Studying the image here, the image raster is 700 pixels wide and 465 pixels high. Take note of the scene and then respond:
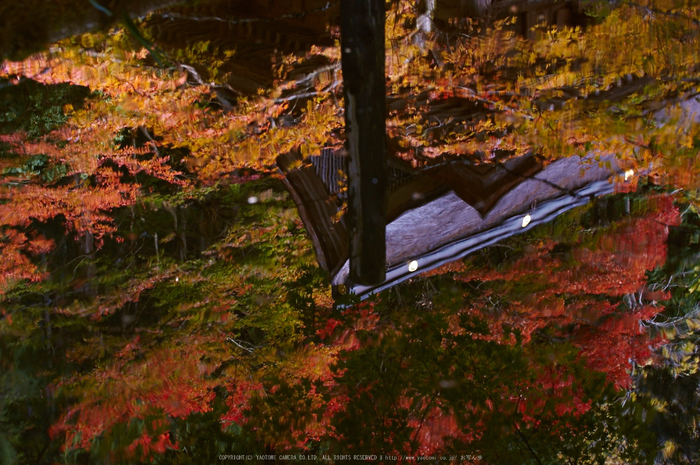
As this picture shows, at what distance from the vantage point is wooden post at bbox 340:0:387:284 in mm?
1728

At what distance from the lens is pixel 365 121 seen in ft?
6.24

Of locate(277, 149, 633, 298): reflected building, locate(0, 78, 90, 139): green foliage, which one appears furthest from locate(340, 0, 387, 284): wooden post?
locate(0, 78, 90, 139): green foliage

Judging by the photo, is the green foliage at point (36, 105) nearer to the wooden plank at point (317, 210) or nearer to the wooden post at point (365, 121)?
the wooden plank at point (317, 210)

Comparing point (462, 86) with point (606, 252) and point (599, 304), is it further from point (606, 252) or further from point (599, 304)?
point (599, 304)

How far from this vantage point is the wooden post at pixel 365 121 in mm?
1728

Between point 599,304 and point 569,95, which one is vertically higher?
point 569,95

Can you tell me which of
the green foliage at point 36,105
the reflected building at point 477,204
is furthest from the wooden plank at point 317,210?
the green foliage at point 36,105

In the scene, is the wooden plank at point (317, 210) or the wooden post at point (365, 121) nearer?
the wooden post at point (365, 121)

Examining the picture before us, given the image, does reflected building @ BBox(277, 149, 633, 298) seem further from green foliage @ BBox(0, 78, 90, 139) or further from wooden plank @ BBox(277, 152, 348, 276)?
green foliage @ BBox(0, 78, 90, 139)

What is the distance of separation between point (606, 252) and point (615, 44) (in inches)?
158

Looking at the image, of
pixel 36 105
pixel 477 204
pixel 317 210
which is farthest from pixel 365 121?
pixel 36 105

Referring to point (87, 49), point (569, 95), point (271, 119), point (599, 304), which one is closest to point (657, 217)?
point (599, 304)

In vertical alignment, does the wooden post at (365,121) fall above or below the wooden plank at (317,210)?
above

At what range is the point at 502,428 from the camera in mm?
2809
